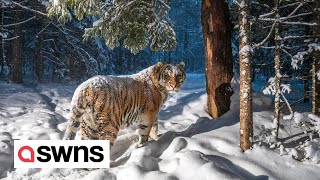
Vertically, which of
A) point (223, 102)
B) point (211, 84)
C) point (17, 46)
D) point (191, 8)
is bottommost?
point (223, 102)

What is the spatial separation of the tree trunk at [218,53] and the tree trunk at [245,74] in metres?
2.10

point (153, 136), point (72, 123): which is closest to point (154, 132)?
point (153, 136)

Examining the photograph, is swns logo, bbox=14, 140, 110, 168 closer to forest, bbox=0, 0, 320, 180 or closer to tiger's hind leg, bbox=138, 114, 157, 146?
forest, bbox=0, 0, 320, 180

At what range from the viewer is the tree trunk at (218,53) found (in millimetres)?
6863

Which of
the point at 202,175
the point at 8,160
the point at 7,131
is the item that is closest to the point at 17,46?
the point at 7,131

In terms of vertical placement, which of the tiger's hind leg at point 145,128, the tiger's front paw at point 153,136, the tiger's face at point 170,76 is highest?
the tiger's face at point 170,76

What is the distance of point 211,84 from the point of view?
277 inches

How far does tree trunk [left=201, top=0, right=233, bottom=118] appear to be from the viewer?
6863 millimetres

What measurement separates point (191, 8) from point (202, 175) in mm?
68646

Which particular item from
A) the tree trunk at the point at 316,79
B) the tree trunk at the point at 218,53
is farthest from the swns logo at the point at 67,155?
the tree trunk at the point at 316,79

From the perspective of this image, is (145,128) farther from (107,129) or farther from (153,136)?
(107,129)

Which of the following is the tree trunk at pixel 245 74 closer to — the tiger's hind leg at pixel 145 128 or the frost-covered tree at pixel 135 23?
the tiger's hind leg at pixel 145 128

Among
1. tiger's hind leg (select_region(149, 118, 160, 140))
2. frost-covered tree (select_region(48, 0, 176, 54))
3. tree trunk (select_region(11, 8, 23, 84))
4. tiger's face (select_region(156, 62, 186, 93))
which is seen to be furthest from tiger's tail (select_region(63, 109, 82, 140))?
tree trunk (select_region(11, 8, 23, 84))

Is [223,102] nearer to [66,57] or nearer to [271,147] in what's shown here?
[271,147]
